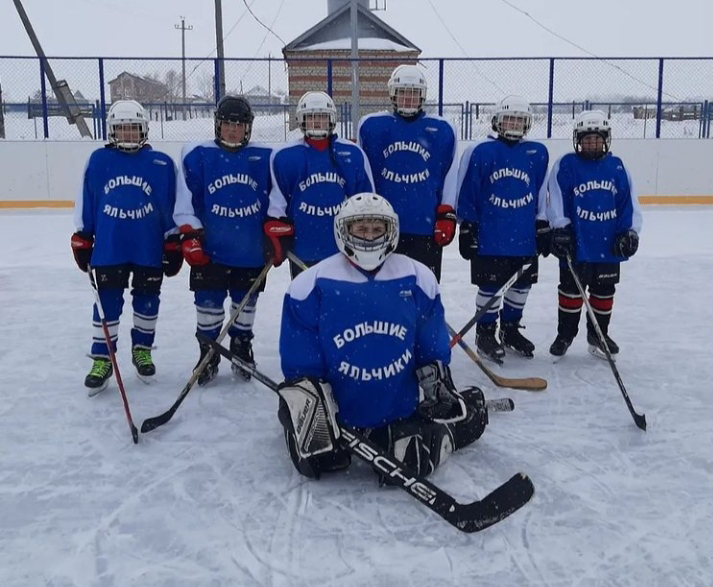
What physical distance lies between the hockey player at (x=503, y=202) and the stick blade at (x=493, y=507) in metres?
1.48

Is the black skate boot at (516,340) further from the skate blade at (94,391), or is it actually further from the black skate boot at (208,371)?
the skate blade at (94,391)

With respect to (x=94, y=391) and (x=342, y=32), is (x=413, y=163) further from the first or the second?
(x=342, y=32)

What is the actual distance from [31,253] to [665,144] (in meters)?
7.47

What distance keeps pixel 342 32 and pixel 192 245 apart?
594 inches

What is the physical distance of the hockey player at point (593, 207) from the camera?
335 centimetres

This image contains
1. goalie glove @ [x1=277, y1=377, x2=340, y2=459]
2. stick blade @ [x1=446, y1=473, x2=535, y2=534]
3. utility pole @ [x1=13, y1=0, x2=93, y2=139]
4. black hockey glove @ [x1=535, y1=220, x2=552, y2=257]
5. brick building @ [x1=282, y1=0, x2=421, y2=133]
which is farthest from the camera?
brick building @ [x1=282, y1=0, x2=421, y2=133]

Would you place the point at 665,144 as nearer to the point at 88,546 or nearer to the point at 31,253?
the point at 31,253

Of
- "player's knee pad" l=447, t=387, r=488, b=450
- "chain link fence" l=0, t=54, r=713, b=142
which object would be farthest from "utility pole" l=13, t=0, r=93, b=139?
"player's knee pad" l=447, t=387, r=488, b=450

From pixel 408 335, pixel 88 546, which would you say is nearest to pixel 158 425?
pixel 88 546

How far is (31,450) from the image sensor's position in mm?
2531

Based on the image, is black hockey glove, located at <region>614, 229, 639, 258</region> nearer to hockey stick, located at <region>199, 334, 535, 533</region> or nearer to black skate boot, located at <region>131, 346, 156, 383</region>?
hockey stick, located at <region>199, 334, 535, 533</region>

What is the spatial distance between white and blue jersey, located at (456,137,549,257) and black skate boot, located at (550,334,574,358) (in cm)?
46

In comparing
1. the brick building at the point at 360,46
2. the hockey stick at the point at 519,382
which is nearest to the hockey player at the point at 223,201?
the hockey stick at the point at 519,382

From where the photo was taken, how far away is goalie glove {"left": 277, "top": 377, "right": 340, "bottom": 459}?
211 centimetres
